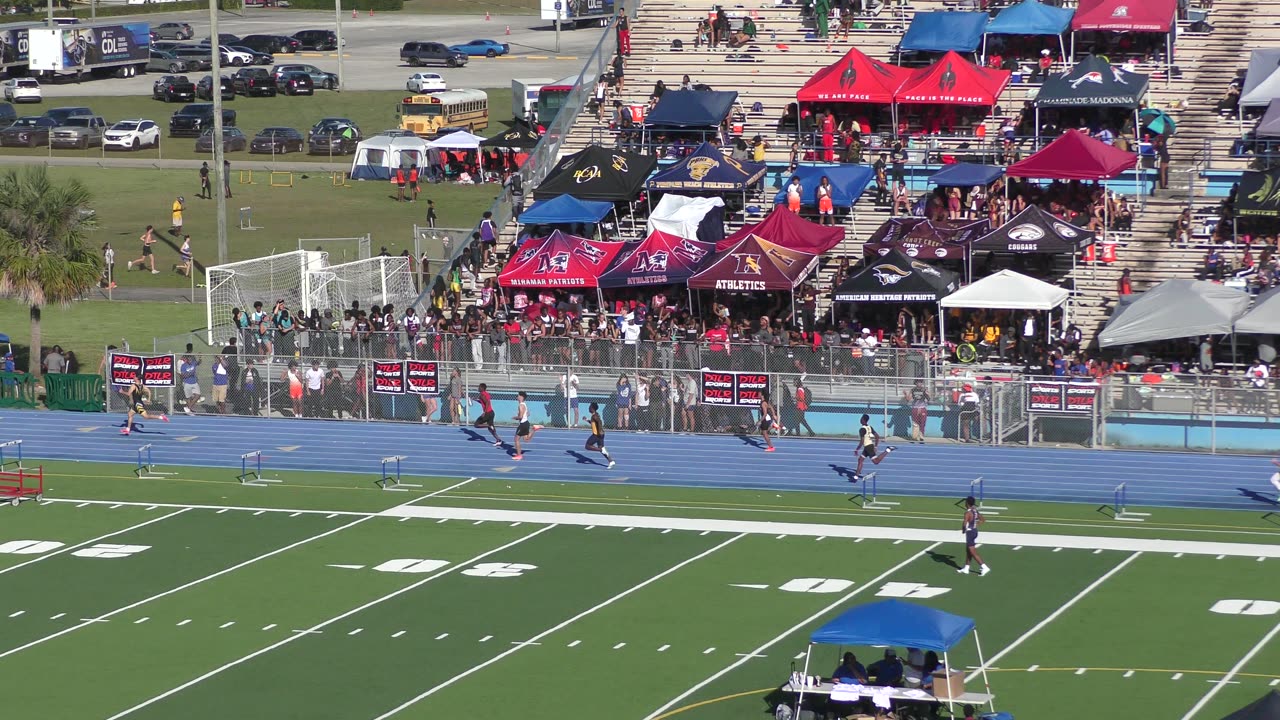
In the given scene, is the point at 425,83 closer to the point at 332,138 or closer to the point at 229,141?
the point at 332,138

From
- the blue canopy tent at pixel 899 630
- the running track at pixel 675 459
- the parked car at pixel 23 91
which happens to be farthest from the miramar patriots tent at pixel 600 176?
the parked car at pixel 23 91

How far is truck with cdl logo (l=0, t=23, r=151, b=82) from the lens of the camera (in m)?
93.8

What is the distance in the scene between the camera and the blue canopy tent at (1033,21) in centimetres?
5659

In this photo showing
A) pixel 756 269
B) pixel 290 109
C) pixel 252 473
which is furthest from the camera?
pixel 290 109

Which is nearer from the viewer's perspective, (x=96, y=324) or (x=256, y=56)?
(x=96, y=324)

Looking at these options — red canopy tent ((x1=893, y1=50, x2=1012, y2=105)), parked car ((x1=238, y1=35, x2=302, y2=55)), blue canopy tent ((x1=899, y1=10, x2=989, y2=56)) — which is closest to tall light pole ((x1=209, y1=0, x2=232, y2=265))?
red canopy tent ((x1=893, y1=50, x2=1012, y2=105))

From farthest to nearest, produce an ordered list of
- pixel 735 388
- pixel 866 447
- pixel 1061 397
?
pixel 735 388 < pixel 1061 397 < pixel 866 447

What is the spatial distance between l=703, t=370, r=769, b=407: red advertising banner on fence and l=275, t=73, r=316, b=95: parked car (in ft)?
170

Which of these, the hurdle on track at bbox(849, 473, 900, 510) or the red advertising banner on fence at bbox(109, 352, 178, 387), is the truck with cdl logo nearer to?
the red advertising banner on fence at bbox(109, 352, 178, 387)

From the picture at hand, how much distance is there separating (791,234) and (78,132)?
40.4 meters

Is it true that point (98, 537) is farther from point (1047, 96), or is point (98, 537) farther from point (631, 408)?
point (1047, 96)

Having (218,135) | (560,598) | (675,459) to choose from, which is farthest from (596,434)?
(218,135)

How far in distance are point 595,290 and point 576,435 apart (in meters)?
7.03

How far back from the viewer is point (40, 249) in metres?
48.5
